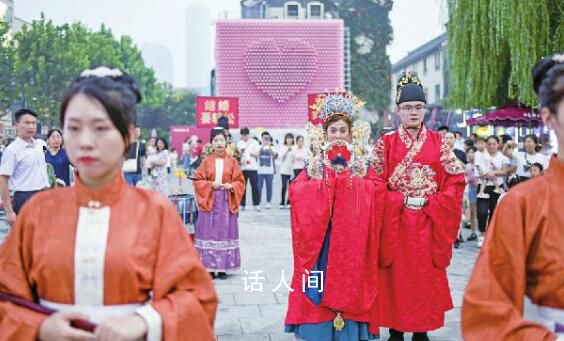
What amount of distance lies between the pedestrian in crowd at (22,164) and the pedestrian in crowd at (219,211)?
1.63m

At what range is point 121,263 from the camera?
1.95 meters

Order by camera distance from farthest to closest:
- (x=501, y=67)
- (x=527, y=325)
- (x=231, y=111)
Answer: (x=231, y=111) < (x=501, y=67) < (x=527, y=325)

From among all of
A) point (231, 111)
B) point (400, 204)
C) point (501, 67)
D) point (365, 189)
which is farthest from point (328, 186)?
point (231, 111)

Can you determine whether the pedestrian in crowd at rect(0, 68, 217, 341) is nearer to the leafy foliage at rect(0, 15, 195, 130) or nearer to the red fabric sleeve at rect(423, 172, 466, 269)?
the red fabric sleeve at rect(423, 172, 466, 269)

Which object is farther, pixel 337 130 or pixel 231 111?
pixel 231 111

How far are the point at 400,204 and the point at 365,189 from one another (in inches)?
13.0

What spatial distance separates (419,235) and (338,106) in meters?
1.09

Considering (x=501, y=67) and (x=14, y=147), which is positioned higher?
(x=501, y=67)

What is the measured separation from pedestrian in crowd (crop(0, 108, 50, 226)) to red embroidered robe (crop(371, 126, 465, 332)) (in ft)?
11.9

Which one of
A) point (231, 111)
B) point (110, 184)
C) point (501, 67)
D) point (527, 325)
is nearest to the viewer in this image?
point (527, 325)

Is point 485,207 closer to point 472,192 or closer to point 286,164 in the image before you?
point 472,192

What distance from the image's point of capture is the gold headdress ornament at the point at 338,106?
4412 millimetres

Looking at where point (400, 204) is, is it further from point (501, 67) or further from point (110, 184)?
point (501, 67)

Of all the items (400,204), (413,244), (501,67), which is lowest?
(413,244)
